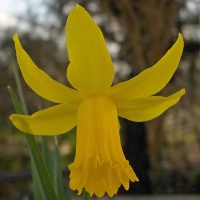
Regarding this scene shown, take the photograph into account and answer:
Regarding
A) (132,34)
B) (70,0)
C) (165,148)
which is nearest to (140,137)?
(165,148)

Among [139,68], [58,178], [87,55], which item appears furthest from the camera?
[139,68]

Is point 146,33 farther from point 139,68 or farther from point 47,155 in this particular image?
point 47,155

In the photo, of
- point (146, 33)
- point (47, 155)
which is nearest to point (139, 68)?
point (146, 33)

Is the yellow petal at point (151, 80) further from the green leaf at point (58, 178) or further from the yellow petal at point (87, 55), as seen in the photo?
the green leaf at point (58, 178)

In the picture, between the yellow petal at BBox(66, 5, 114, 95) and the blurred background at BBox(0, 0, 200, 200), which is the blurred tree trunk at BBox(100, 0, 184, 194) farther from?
the yellow petal at BBox(66, 5, 114, 95)

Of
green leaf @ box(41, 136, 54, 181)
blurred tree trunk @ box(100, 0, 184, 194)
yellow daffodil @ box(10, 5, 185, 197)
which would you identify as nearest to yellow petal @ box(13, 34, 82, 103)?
yellow daffodil @ box(10, 5, 185, 197)
